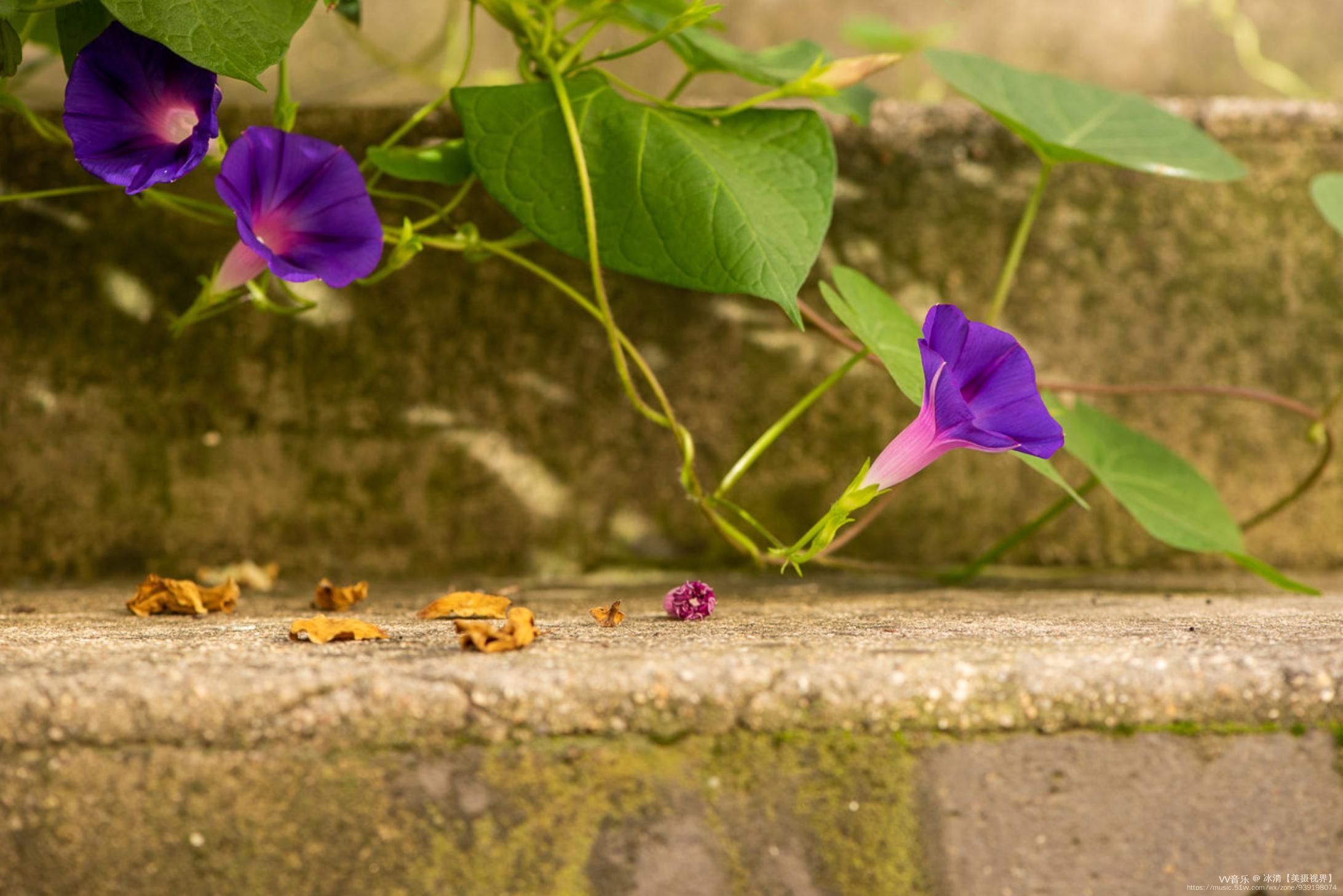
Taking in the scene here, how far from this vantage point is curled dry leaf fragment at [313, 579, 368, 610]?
886 millimetres

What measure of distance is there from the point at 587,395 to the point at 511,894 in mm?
665

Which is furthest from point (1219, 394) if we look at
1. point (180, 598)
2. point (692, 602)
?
point (180, 598)

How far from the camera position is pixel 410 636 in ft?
2.16

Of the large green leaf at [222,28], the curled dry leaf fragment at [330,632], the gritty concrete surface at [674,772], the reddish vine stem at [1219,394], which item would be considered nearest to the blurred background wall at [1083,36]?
the reddish vine stem at [1219,394]

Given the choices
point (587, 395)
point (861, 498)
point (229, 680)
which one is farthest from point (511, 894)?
point (587, 395)

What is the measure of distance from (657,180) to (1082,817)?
566 mm

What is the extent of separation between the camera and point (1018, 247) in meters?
1.05

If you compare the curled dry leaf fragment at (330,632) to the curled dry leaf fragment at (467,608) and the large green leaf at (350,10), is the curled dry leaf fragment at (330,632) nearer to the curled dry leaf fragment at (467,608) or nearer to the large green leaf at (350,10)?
the curled dry leaf fragment at (467,608)

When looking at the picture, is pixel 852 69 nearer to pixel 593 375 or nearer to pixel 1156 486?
pixel 593 375

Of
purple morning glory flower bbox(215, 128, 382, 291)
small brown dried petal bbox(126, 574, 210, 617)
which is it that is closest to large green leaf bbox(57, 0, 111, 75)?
purple morning glory flower bbox(215, 128, 382, 291)

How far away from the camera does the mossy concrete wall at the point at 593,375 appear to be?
1045mm

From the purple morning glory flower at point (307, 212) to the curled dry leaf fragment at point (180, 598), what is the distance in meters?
0.28

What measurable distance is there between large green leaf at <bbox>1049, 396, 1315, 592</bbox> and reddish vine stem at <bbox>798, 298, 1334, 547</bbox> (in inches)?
1.6

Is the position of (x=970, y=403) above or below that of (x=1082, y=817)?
above
